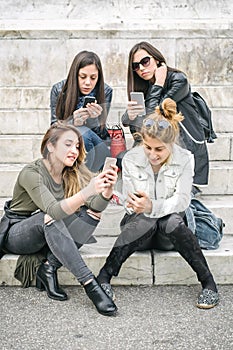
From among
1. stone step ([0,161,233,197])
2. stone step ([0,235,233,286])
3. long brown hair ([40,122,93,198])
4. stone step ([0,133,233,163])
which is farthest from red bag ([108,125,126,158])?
stone step ([0,133,233,163])

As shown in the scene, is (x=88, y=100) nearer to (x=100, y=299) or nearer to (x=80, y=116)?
(x=80, y=116)

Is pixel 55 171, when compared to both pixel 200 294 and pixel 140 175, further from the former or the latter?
pixel 200 294

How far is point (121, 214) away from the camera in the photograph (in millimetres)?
4051

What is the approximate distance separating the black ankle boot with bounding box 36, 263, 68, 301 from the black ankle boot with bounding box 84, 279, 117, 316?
260 millimetres

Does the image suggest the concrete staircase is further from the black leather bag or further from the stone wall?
the black leather bag

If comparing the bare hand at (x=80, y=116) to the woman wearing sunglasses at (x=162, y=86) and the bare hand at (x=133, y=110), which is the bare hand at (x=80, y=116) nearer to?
the bare hand at (x=133, y=110)

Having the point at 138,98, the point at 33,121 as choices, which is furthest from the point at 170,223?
the point at 33,121

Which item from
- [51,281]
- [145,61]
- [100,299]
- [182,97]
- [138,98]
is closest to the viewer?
[100,299]

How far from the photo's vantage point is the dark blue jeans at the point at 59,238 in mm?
3574

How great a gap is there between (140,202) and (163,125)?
19.0 inches

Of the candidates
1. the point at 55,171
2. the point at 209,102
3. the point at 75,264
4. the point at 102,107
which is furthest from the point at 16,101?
the point at 75,264

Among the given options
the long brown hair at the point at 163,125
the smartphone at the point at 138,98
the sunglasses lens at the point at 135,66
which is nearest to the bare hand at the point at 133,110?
the smartphone at the point at 138,98

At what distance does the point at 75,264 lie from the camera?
3.56 m

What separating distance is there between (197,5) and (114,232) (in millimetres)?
3680
